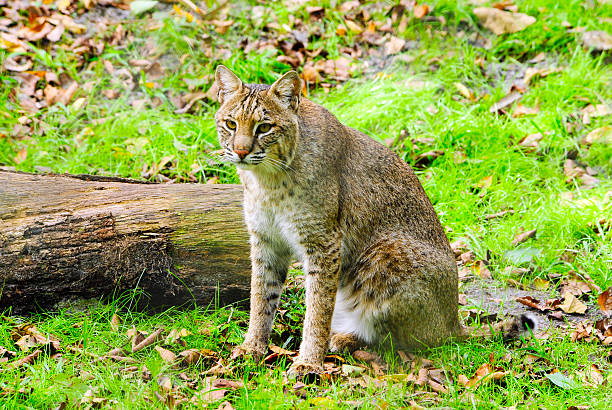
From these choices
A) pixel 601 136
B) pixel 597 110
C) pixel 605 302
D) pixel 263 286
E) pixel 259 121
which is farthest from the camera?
pixel 597 110

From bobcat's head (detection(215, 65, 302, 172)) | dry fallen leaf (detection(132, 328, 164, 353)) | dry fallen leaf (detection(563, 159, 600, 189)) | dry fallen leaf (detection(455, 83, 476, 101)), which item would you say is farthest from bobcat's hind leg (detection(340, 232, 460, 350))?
dry fallen leaf (detection(455, 83, 476, 101))

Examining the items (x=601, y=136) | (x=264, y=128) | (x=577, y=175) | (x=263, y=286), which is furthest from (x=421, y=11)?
(x=263, y=286)

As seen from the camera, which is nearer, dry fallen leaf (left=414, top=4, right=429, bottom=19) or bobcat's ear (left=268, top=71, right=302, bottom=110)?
bobcat's ear (left=268, top=71, right=302, bottom=110)

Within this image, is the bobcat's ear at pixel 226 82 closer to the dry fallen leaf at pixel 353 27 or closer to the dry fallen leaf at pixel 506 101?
the dry fallen leaf at pixel 506 101

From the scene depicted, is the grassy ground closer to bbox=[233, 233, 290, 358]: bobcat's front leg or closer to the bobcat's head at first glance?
bbox=[233, 233, 290, 358]: bobcat's front leg

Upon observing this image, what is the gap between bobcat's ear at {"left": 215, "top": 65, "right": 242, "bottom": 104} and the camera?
15.1ft

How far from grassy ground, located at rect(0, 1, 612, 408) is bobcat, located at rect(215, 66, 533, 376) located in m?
0.26

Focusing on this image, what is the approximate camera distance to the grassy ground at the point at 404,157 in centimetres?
428

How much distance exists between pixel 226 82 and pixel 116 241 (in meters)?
1.45

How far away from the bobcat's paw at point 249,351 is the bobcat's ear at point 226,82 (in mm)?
1749

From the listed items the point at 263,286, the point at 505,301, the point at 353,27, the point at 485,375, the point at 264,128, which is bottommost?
the point at 505,301

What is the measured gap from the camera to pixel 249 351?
4.75 meters

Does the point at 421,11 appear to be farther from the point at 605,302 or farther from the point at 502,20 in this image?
the point at 605,302

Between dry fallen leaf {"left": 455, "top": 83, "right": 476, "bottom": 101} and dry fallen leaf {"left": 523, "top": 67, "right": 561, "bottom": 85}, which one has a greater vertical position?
dry fallen leaf {"left": 523, "top": 67, "right": 561, "bottom": 85}
